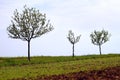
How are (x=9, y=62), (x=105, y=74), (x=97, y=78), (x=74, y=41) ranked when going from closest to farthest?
(x=97, y=78) → (x=105, y=74) → (x=9, y=62) → (x=74, y=41)

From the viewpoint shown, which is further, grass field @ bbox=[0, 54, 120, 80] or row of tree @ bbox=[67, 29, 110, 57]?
row of tree @ bbox=[67, 29, 110, 57]

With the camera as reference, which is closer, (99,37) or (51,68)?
(51,68)

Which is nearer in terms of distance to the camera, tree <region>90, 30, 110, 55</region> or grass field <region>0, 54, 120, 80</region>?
grass field <region>0, 54, 120, 80</region>

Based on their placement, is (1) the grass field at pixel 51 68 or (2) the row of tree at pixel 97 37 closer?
(1) the grass field at pixel 51 68

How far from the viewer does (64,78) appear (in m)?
22.7

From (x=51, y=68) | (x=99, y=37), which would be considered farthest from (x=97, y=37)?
(x=51, y=68)

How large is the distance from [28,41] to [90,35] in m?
41.7

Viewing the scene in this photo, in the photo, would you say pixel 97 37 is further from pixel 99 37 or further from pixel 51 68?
pixel 51 68

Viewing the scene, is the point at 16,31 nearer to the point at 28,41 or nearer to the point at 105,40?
the point at 28,41

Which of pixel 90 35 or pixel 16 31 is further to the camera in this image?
pixel 90 35

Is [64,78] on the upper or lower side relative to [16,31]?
lower

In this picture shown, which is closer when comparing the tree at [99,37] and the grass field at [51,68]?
the grass field at [51,68]

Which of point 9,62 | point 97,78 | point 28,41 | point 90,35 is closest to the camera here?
point 97,78

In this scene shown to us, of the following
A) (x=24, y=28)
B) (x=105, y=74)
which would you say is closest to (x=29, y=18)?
A: (x=24, y=28)
